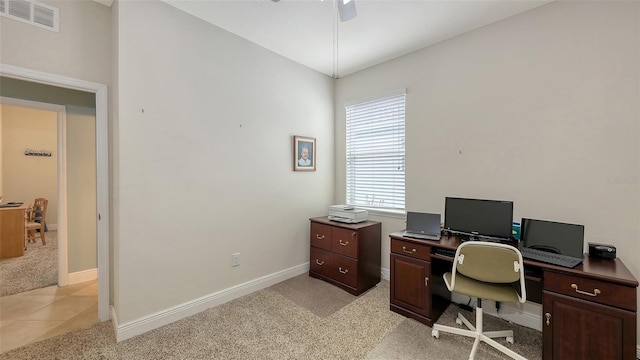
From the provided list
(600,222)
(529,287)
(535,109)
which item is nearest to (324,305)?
(529,287)

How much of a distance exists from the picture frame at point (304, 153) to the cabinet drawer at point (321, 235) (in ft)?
2.54

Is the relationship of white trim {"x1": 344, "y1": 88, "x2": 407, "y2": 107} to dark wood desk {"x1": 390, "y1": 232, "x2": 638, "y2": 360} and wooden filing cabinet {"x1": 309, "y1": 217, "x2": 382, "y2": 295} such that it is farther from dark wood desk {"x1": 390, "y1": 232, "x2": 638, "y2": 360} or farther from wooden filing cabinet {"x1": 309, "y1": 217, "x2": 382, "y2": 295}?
dark wood desk {"x1": 390, "y1": 232, "x2": 638, "y2": 360}

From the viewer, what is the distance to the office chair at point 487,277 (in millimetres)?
1683

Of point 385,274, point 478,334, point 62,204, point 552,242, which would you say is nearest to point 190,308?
point 62,204

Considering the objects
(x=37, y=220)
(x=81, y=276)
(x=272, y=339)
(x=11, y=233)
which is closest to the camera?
(x=272, y=339)

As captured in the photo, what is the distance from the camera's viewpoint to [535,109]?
2.15 metres

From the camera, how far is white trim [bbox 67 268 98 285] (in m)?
2.96

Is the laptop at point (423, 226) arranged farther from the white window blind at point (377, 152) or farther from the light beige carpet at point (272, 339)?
the light beige carpet at point (272, 339)

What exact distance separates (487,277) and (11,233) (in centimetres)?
643

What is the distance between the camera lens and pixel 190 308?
2338 mm

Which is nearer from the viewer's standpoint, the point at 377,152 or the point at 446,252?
the point at 446,252

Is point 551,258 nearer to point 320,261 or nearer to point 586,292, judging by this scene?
point 586,292

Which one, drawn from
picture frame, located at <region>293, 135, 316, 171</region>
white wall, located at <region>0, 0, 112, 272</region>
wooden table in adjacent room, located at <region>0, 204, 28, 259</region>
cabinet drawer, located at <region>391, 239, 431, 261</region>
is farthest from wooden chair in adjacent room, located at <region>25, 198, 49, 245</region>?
cabinet drawer, located at <region>391, 239, 431, 261</region>

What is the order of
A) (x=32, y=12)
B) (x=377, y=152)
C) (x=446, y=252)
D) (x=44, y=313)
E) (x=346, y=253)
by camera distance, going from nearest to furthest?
(x=32, y=12), (x=446, y=252), (x=44, y=313), (x=346, y=253), (x=377, y=152)
